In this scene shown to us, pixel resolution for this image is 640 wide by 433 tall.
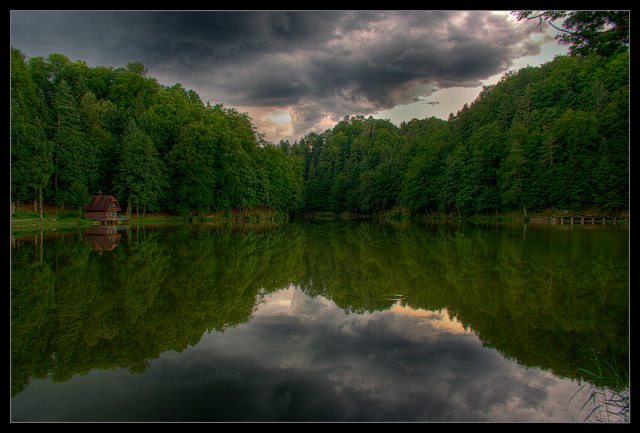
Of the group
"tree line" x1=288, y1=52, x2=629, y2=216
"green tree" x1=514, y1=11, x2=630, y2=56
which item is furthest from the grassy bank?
"green tree" x1=514, y1=11, x2=630, y2=56

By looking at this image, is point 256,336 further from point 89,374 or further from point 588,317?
point 588,317

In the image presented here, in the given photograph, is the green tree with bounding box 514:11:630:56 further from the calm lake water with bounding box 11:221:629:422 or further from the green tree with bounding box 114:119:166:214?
the green tree with bounding box 114:119:166:214

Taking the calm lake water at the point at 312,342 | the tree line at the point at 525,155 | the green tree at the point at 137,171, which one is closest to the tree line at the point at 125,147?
the green tree at the point at 137,171

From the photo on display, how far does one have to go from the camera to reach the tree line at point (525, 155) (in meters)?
39.5

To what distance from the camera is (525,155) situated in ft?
151

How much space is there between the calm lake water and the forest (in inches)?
1116

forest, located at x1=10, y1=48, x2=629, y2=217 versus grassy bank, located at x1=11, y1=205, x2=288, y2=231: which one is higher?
forest, located at x1=10, y1=48, x2=629, y2=217

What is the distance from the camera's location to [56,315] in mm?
6156

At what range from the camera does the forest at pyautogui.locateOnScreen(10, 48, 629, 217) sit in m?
33.6

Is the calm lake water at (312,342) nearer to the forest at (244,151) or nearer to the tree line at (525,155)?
the forest at (244,151)

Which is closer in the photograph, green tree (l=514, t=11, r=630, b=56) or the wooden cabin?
green tree (l=514, t=11, r=630, b=56)

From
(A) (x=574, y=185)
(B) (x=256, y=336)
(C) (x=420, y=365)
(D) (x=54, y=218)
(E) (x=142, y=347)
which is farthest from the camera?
(A) (x=574, y=185)
